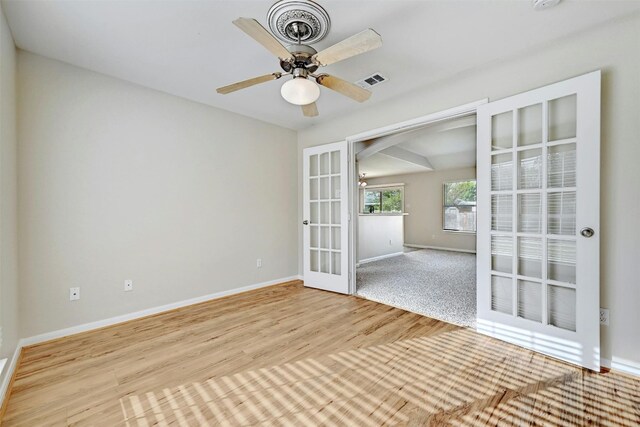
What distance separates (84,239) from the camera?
8.16 feet

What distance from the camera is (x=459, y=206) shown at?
24.6ft

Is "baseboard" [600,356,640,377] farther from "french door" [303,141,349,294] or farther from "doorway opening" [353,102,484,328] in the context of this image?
"french door" [303,141,349,294]

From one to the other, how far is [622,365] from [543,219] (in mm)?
1059

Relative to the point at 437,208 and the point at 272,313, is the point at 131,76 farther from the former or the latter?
the point at 437,208

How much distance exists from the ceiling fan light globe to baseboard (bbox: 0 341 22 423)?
2449mm

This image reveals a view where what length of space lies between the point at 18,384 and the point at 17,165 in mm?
1611

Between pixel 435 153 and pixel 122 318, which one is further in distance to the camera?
pixel 435 153

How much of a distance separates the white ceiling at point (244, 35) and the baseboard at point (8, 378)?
234 centimetres

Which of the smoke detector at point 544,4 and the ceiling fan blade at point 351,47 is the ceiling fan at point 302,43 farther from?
the smoke detector at point 544,4

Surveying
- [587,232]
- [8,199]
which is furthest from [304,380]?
[8,199]

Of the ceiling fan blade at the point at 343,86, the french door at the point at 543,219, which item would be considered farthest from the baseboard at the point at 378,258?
the ceiling fan blade at the point at 343,86

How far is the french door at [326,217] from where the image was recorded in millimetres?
3617

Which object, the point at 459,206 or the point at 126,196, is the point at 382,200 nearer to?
the point at 459,206

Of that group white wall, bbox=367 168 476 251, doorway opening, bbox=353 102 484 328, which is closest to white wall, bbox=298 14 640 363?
doorway opening, bbox=353 102 484 328
